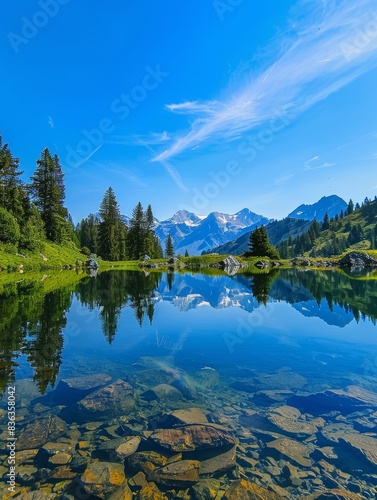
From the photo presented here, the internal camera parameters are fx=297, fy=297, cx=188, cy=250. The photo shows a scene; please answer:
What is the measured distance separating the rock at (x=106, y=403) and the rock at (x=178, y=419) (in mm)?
1119

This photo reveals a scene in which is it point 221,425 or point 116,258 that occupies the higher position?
point 116,258

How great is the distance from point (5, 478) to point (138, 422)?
3.08 metres

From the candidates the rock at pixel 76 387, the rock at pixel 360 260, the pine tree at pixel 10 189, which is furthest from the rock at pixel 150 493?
the rock at pixel 360 260

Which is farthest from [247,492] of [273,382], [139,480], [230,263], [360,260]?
[360,260]

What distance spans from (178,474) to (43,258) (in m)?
63.3

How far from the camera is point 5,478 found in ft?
18.9

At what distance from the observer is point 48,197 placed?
76.4 meters

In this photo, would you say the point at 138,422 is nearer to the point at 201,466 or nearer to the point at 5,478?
the point at 201,466

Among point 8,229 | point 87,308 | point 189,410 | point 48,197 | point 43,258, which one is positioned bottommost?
point 189,410

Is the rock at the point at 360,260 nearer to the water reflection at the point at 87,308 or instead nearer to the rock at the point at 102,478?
the water reflection at the point at 87,308

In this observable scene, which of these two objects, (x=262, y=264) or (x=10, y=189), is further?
(x=262, y=264)

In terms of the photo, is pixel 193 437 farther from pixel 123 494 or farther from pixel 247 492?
pixel 123 494

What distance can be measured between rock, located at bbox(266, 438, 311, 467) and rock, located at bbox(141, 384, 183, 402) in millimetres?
3312

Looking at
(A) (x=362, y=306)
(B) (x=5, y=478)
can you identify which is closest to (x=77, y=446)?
(B) (x=5, y=478)
